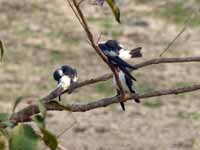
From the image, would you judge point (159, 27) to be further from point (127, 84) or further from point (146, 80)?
point (127, 84)

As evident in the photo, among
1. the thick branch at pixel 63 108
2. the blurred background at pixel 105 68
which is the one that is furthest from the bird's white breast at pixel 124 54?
the blurred background at pixel 105 68

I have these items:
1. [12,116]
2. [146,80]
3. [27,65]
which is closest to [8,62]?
[27,65]

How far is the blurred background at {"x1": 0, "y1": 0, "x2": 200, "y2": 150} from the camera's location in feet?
18.8

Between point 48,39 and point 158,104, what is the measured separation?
5.69 feet

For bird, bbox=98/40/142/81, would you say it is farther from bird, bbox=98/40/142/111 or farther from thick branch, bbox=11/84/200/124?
thick branch, bbox=11/84/200/124

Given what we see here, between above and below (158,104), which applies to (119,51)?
above

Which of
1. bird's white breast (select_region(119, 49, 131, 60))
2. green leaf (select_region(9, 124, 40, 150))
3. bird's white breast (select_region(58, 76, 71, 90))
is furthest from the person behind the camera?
bird's white breast (select_region(119, 49, 131, 60))

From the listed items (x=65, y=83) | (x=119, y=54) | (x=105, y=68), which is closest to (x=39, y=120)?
(x=65, y=83)

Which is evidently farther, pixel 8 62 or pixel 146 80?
pixel 8 62

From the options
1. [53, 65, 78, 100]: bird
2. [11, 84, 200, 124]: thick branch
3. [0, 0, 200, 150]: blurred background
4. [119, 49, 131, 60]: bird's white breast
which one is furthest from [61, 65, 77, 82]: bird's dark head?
[0, 0, 200, 150]: blurred background

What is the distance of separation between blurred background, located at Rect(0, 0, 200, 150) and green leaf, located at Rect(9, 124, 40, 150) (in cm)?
358

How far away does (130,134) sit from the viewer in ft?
19.0

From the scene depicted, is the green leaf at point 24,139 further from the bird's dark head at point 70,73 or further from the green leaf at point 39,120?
the bird's dark head at point 70,73

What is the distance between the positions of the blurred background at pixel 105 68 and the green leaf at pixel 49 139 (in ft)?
11.7
